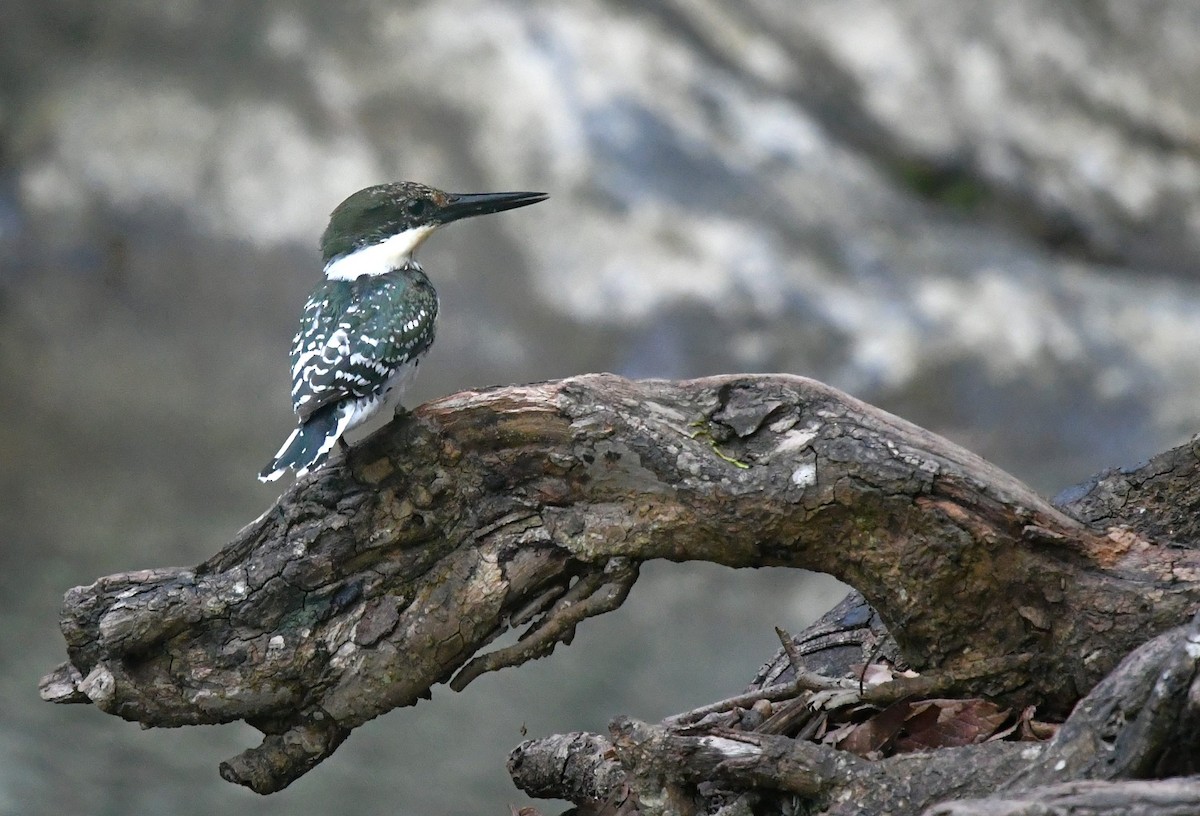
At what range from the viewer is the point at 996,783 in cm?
215

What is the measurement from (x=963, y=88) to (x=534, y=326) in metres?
2.37

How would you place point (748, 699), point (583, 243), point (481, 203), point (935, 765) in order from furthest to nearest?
point (583, 243) < point (481, 203) < point (748, 699) < point (935, 765)

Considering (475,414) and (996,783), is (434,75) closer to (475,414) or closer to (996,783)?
(475,414)

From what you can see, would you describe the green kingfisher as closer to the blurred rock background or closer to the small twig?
the small twig

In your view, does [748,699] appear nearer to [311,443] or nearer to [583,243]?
[311,443]

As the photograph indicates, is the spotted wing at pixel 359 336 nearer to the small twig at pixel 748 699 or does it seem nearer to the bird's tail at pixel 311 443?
the bird's tail at pixel 311 443

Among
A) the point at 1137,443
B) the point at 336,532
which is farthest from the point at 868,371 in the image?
the point at 336,532

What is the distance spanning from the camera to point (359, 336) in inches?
113

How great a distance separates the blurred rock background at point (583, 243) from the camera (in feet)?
18.9

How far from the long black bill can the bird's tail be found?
31.8 inches

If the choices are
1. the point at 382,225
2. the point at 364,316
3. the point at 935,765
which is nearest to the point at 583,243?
the point at 382,225

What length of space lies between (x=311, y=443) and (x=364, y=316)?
0.38 m

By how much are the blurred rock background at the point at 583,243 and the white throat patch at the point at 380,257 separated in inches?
97.0

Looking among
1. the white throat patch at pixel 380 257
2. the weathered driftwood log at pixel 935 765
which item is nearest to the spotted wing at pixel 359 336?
the white throat patch at pixel 380 257
